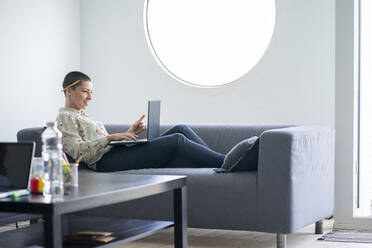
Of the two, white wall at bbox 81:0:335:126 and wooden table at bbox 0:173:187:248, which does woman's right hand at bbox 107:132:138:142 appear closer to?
wooden table at bbox 0:173:187:248

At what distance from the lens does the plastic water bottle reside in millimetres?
2236

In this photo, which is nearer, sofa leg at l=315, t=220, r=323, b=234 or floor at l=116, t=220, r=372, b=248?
floor at l=116, t=220, r=372, b=248

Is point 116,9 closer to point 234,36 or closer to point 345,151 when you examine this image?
point 234,36

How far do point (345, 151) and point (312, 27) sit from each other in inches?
40.9

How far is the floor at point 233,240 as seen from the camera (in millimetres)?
3590

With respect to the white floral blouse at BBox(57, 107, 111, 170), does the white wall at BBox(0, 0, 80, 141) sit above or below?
above

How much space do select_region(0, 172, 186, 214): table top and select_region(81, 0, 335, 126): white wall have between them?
7.24ft

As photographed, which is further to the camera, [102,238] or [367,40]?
[367,40]

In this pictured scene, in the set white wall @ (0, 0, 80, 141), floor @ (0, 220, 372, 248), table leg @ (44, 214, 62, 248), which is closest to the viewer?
table leg @ (44, 214, 62, 248)

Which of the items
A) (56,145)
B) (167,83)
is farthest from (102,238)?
(167,83)

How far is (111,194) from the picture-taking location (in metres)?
2.26

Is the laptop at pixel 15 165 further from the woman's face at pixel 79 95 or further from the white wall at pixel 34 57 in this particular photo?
the white wall at pixel 34 57

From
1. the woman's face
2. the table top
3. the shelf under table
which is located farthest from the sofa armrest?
the woman's face

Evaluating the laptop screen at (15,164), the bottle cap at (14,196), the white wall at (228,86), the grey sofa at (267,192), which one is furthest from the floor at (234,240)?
the bottle cap at (14,196)
